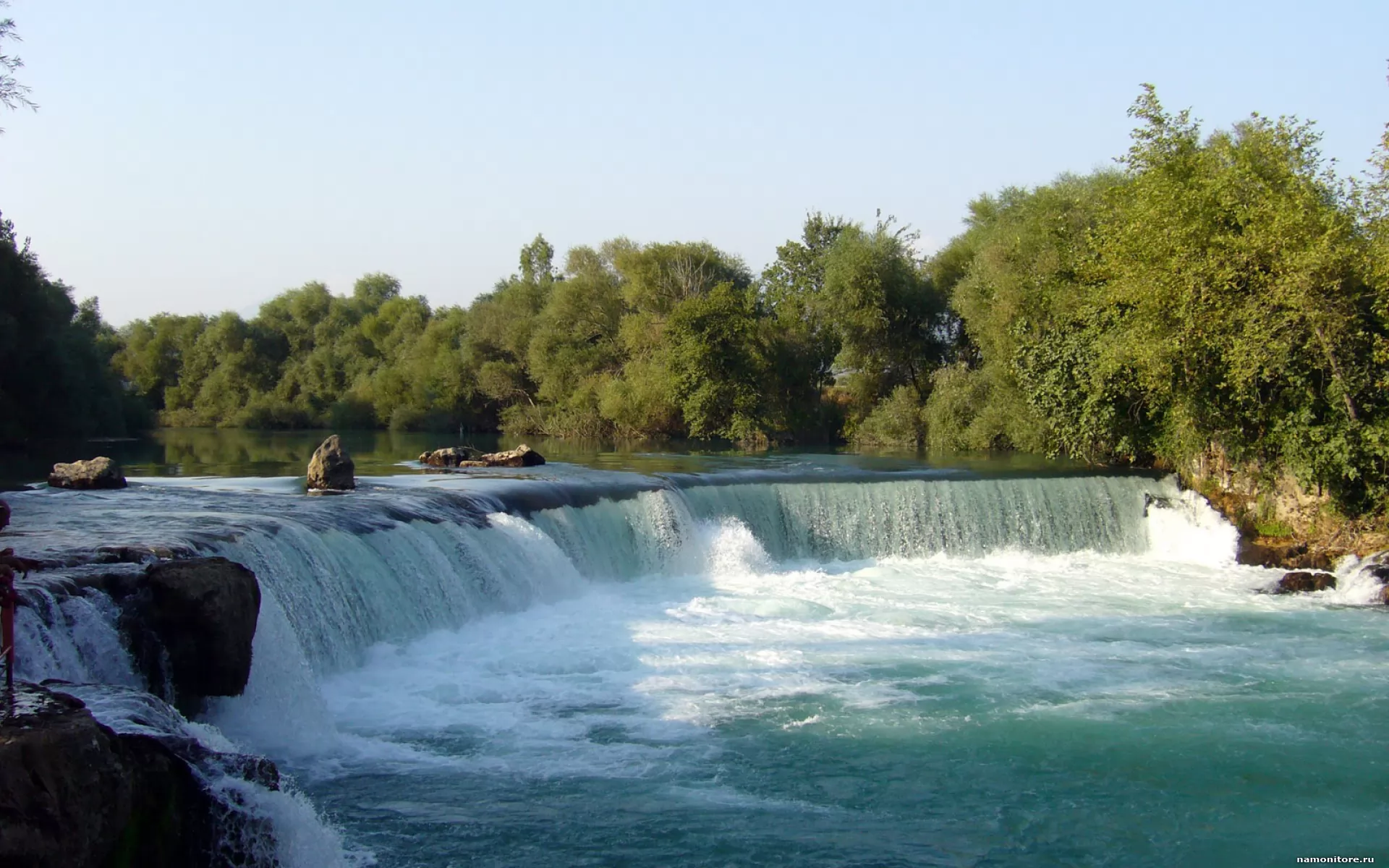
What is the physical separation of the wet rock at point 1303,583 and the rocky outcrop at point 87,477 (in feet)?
58.5

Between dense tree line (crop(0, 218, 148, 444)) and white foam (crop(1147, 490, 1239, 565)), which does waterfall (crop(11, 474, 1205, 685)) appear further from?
dense tree line (crop(0, 218, 148, 444))

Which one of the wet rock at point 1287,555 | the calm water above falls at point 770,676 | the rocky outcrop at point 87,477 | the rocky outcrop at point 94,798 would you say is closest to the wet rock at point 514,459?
the calm water above falls at point 770,676

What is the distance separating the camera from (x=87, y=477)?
17.0 meters

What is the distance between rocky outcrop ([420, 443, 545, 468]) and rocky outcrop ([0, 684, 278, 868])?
17.5 metres

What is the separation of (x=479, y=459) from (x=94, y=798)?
18.8m

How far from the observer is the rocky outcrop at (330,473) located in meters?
17.3

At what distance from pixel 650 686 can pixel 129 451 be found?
25572mm

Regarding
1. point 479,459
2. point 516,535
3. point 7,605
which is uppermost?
point 479,459

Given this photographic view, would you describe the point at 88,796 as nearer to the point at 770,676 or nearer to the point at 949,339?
the point at 770,676

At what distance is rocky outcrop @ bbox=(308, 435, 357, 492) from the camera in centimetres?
1731

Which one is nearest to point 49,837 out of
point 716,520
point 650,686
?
point 650,686

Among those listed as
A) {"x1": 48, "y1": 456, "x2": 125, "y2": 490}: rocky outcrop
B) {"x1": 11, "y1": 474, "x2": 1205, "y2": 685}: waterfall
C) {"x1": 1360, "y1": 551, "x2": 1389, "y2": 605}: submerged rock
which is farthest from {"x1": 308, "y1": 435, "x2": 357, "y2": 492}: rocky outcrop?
{"x1": 1360, "y1": 551, "x2": 1389, "y2": 605}: submerged rock

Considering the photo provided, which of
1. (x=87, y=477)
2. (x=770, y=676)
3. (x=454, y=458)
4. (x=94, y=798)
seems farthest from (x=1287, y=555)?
(x=87, y=477)

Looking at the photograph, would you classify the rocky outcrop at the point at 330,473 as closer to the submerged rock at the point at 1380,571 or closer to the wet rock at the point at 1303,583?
the wet rock at the point at 1303,583
